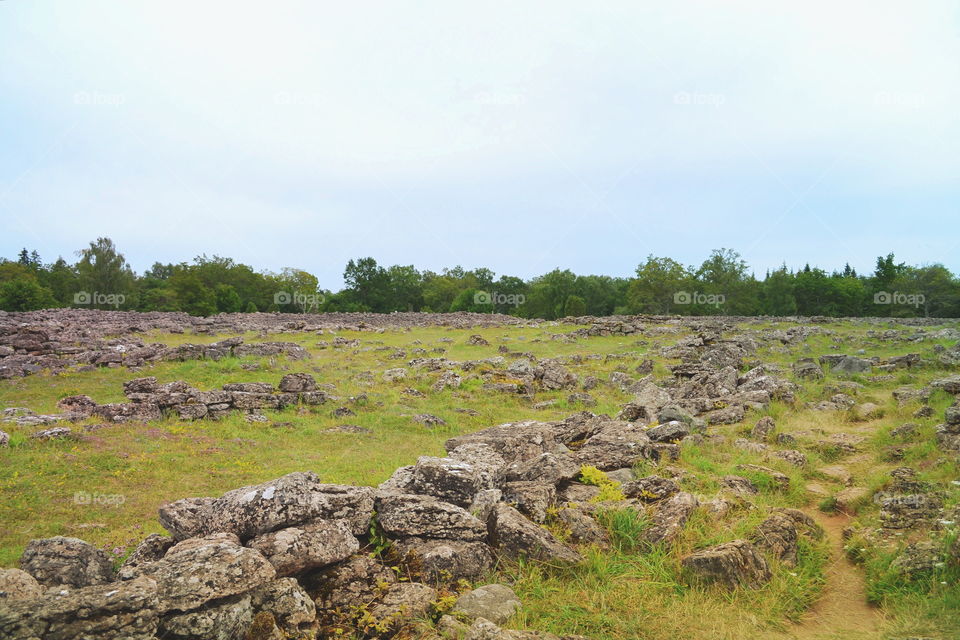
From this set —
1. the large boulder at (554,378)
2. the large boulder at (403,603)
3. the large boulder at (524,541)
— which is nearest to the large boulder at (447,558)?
the large boulder at (524,541)

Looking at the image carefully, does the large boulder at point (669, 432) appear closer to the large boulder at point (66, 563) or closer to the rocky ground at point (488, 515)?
the rocky ground at point (488, 515)

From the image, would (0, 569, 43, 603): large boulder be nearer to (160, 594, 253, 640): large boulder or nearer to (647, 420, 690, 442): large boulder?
(160, 594, 253, 640): large boulder

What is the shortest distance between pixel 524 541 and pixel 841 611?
3.88 m

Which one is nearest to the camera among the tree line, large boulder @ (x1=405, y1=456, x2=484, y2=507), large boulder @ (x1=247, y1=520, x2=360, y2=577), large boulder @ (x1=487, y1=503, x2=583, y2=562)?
large boulder @ (x1=247, y1=520, x2=360, y2=577)

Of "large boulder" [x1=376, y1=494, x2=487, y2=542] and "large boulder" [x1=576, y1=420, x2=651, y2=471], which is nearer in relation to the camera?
"large boulder" [x1=376, y1=494, x2=487, y2=542]

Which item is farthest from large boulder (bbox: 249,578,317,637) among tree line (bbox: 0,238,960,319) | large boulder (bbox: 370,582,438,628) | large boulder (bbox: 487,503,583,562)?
tree line (bbox: 0,238,960,319)

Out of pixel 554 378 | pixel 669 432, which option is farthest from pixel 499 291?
pixel 669 432

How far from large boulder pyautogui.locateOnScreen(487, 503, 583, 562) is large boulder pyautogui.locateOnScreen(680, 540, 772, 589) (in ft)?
4.69

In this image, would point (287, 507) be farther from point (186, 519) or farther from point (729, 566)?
point (729, 566)

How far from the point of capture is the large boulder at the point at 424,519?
23.5ft

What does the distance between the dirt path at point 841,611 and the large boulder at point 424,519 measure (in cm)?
388

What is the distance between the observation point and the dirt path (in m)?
5.76

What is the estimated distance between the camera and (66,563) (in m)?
6.07

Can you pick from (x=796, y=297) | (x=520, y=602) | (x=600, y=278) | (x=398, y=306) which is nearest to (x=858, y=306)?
(x=796, y=297)
